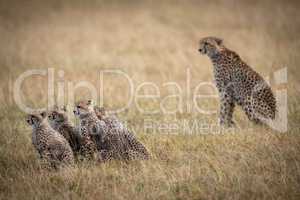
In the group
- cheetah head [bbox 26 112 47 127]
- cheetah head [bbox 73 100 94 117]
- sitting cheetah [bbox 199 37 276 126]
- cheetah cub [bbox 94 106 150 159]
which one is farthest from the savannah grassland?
cheetah head [bbox 73 100 94 117]

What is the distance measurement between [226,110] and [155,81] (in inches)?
120

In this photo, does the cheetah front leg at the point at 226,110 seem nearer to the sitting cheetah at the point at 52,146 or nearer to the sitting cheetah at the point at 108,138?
the sitting cheetah at the point at 108,138

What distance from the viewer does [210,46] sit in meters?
8.67

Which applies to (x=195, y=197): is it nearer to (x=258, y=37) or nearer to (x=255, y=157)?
(x=255, y=157)

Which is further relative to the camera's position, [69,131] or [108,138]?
[69,131]

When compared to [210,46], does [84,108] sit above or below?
below

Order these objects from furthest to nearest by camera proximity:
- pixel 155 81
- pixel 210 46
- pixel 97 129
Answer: pixel 155 81
pixel 210 46
pixel 97 129

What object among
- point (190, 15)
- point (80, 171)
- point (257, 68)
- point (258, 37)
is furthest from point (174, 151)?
point (190, 15)

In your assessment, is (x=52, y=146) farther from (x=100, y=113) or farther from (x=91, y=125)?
(x=100, y=113)

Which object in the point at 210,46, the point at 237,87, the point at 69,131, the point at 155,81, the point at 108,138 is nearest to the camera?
the point at 108,138

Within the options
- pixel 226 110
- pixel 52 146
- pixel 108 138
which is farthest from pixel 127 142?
pixel 226 110

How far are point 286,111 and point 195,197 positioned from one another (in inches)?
117

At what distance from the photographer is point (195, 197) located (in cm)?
589

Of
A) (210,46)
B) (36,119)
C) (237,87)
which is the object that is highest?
(210,46)
